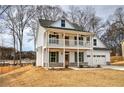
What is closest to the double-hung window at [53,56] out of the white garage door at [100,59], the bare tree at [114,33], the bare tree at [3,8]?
the white garage door at [100,59]

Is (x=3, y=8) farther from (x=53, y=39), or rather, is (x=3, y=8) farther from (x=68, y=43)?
(x=68, y=43)

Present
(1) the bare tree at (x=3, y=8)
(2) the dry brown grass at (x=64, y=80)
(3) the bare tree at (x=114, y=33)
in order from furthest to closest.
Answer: (3) the bare tree at (x=114, y=33)
(1) the bare tree at (x=3, y=8)
(2) the dry brown grass at (x=64, y=80)

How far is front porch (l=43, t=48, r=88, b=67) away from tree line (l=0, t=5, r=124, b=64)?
1834mm

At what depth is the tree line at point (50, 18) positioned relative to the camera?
13.3 metres

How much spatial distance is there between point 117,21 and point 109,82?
7549mm

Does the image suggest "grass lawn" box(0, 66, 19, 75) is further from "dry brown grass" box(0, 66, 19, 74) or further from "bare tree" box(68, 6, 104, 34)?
"bare tree" box(68, 6, 104, 34)

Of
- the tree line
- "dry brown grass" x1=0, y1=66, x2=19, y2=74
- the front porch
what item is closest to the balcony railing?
the front porch

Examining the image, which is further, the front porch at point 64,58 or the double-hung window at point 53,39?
the front porch at point 64,58

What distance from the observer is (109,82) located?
29.0 feet

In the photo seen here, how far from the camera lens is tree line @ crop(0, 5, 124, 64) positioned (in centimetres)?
1330

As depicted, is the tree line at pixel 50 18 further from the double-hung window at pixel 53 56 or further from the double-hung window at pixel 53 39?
the double-hung window at pixel 53 56
